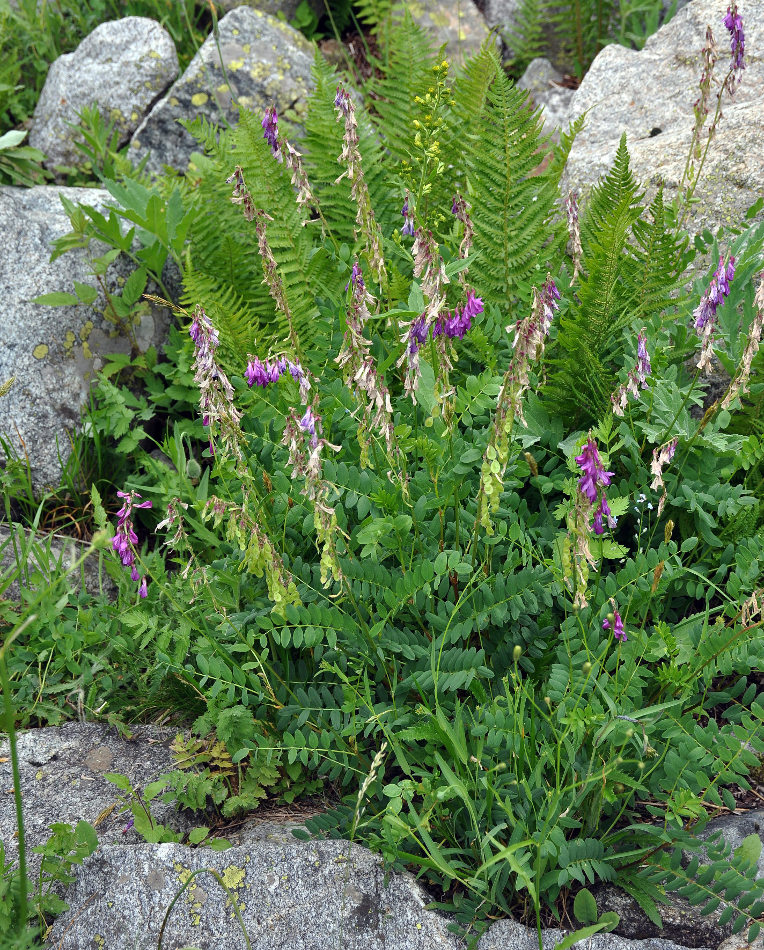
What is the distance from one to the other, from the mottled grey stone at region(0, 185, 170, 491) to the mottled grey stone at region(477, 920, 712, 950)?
2.52 m

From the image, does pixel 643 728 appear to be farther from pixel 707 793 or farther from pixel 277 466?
pixel 277 466

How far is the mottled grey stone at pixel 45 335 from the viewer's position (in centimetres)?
353

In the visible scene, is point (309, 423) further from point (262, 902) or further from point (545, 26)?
point (545, 26)

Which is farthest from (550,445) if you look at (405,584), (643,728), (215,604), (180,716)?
(180,716)

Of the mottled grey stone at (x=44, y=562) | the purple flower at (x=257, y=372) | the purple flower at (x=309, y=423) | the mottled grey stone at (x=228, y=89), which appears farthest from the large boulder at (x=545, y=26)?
the purple flower at (x=309, y=423)

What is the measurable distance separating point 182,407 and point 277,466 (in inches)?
47.0

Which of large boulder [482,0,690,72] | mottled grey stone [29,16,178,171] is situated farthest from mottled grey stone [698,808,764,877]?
large boulder [482,0,690,72]

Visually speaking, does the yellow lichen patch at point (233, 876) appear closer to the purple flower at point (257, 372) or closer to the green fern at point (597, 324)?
the purple flower at point (257, 372)

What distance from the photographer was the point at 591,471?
1.82 m

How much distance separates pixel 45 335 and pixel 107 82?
7.19 ft

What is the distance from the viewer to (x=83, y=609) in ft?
9.53

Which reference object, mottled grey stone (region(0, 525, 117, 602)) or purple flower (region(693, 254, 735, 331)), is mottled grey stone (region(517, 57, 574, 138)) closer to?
purple flower (region(693, 254, 735, 331))

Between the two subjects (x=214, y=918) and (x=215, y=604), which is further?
(x=215, y=604)

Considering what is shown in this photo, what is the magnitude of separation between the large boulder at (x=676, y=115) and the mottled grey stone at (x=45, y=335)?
2.28 m
